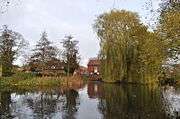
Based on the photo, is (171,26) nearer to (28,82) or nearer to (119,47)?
(28,82)

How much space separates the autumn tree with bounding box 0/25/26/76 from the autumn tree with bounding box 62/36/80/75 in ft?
65.4

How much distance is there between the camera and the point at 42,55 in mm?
73812

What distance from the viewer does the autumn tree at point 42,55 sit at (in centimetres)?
7356

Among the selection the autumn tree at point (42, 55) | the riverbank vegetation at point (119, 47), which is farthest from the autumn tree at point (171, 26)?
the autumn tree at point (42, 55)

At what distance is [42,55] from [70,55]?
1444 centimetres

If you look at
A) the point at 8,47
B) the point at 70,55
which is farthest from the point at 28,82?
the point at 70,55

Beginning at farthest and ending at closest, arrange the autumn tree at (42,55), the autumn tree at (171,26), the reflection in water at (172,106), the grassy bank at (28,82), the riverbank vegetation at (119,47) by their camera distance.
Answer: the autumn tree at (42,55)
the riverbank vegetation at (119,47)
the grassy bank at (28,82)
the reflection in water at (172,106)
the autumn tree at (171,26)

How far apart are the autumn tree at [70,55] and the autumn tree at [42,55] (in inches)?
382

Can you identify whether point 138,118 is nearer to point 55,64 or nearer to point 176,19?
point 176,19

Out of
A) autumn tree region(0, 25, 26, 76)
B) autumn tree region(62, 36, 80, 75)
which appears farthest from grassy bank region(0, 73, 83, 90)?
autumn tree region(62, 36, 80, 75)

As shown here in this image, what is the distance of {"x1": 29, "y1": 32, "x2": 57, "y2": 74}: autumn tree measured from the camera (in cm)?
7356

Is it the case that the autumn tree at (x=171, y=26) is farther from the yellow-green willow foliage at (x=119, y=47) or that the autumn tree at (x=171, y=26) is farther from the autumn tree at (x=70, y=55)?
the autumn tree at (x=70, y=55)

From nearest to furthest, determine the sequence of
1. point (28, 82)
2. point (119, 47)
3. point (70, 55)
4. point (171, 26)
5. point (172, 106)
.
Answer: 1. point (171, 26)
2. point (172, 106)
3. point (28, 82)
4. point (119, 47)
5. point (70, 55)

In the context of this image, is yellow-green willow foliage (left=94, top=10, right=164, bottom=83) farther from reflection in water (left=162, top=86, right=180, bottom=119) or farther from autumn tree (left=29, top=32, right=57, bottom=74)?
reflection in water (left=162, top=86, right=180, bottom=119)
